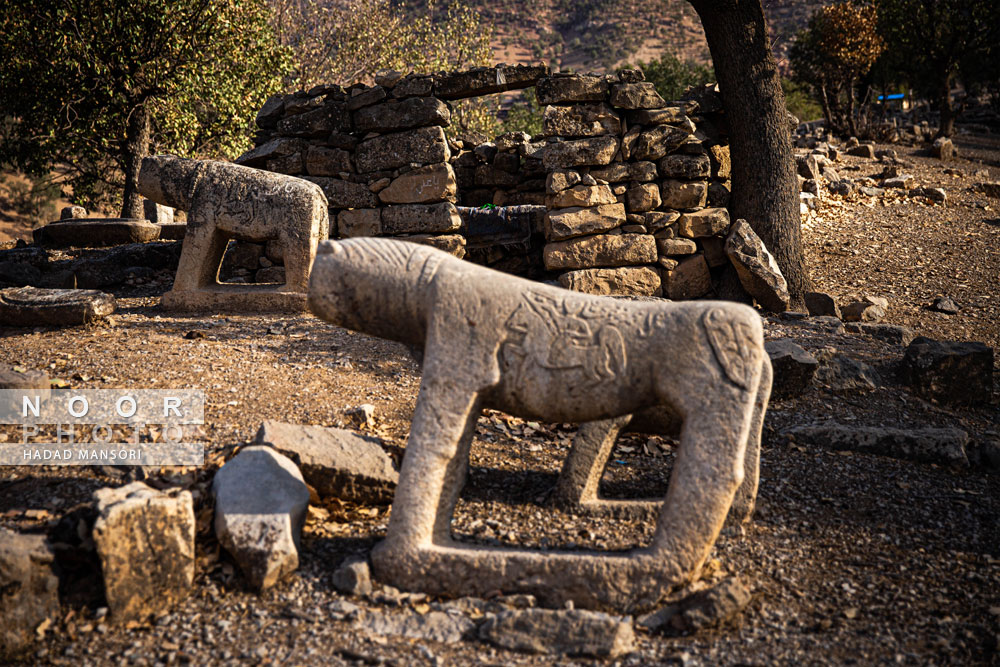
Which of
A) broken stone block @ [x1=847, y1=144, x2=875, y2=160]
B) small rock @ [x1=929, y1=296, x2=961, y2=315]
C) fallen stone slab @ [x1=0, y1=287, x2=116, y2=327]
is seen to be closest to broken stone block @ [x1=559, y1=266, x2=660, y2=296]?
small rock @ [x1=929, y1=296, x2=961, y2=315]

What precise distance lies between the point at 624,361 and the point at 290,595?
1.77 metres

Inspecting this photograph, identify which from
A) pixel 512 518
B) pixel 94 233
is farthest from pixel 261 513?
pixel 94 233

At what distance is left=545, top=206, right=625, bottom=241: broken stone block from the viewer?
7.67 metres

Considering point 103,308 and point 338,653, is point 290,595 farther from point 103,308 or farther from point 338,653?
point 103,308

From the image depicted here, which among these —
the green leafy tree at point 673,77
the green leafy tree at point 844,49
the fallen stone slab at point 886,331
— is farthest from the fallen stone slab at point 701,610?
the green leafy tree at point 673,77

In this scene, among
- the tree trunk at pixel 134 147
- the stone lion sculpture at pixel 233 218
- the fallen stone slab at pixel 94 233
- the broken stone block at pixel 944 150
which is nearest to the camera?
the stone lion sculpture at pixel 233 218

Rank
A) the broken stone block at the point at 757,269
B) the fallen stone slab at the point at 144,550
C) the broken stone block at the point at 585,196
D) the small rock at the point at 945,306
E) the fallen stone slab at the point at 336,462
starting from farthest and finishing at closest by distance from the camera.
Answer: the broken stone block at the point at 585,196 → the small rock at the point at 945,306 → the broken stone block at the point at 757,269 → the fallen stone slab at the point at 336,462 → the fallen stone slab at the point at 144,550

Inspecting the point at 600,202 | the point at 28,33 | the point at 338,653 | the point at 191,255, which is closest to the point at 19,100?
the point at 28,33

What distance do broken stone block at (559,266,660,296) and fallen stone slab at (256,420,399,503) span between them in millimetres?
4388

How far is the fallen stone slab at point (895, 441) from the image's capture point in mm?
4363

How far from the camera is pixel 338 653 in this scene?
8.65ft

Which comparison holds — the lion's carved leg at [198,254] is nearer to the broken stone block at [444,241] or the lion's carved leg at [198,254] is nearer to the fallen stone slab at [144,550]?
the broken stone block at [444,241]

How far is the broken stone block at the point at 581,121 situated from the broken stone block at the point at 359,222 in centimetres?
230

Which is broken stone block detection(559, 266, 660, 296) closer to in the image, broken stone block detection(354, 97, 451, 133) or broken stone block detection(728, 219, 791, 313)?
broken stone block detection(728, 219, 791, 313)
